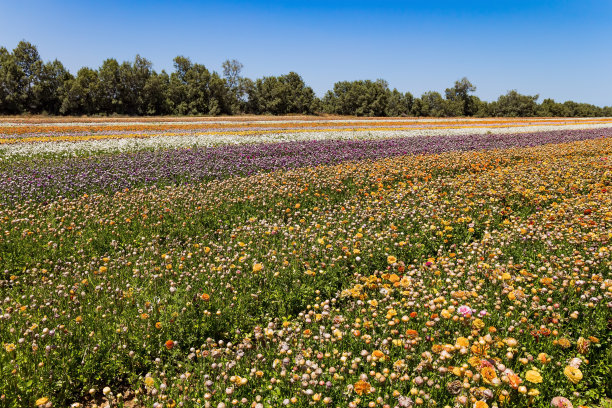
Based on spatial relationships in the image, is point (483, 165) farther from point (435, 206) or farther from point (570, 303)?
point (570, 303)

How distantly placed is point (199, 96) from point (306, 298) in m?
69.3

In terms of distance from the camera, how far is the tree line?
5688 cm

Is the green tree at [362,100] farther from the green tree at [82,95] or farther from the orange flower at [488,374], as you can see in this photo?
the orange flower at [488,374]

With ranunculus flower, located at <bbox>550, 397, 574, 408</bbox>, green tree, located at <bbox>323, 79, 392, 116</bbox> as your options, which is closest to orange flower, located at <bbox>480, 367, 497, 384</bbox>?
ranunculus flower, located at <bbox>550, 397, 574, 408</bbox>

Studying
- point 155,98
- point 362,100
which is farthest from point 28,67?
point 362,100

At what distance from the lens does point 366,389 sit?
2.71 meters

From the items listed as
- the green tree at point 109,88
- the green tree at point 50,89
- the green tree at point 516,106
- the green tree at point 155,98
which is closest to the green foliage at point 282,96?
the green tree at point 155,98

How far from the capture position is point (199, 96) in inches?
2672

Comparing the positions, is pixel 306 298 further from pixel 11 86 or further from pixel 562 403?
pixel 11 86

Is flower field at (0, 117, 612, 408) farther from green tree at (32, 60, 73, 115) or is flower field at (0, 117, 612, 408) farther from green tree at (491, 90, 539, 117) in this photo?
green tree at (491, 90, 539, 117)

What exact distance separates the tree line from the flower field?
190ft

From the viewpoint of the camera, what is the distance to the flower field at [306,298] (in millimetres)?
3129

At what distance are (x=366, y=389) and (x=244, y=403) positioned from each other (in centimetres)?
99

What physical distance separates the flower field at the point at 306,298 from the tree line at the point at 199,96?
2278 inches
